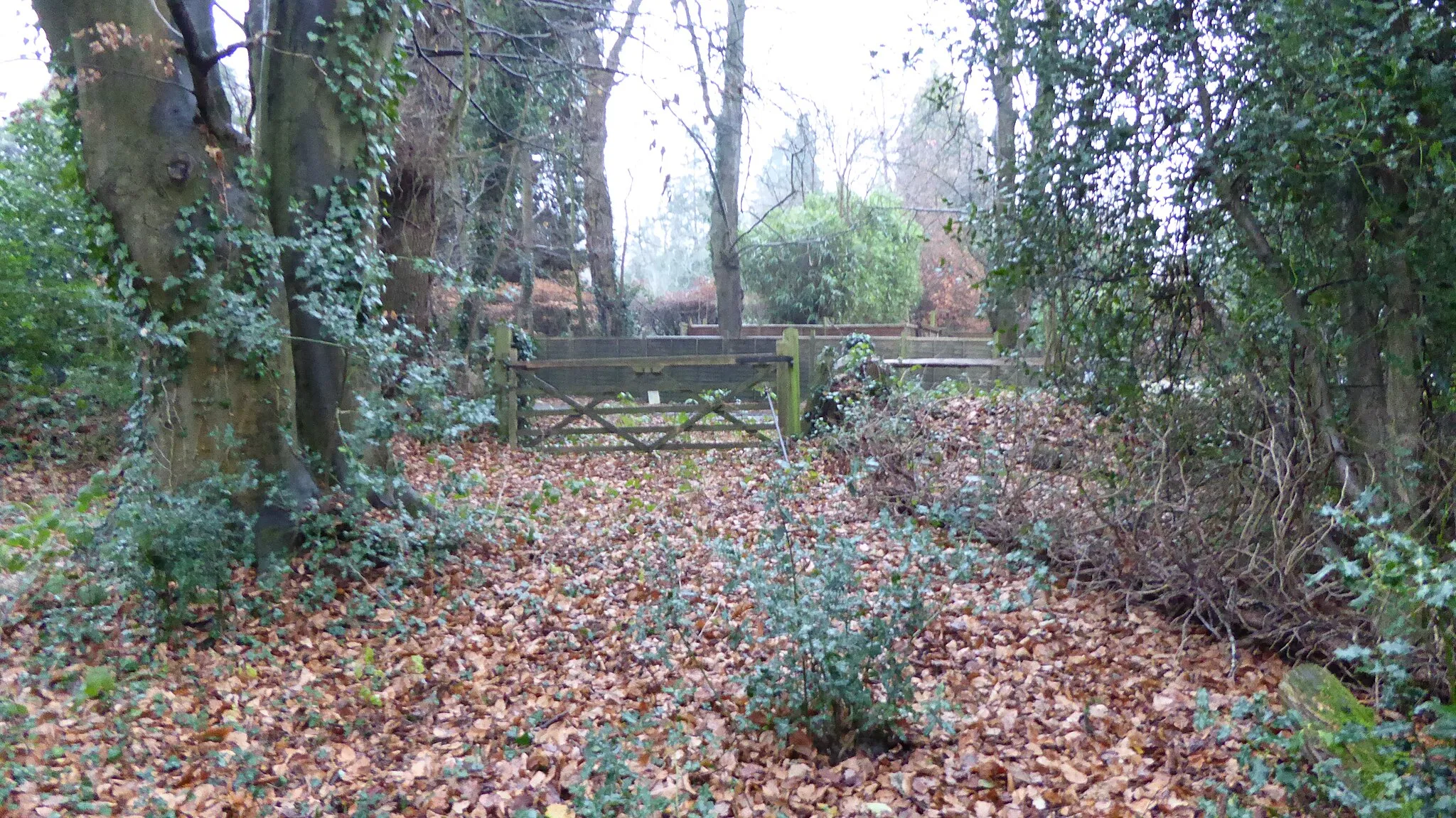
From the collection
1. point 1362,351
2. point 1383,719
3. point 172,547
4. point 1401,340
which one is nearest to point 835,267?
point 1362,351

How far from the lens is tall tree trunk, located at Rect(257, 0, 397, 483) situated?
6398 millimetres

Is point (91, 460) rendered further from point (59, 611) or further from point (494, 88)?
point (494, 88)

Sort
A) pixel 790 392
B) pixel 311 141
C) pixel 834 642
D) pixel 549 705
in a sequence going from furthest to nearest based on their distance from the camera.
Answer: pixel 790 392 < pixel 311 141 < pixel 549 705 < pixel 834 642

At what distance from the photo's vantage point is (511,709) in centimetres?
491

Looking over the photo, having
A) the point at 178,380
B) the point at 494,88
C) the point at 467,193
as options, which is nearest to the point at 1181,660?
the point at 178,380

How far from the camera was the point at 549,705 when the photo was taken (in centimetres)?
492

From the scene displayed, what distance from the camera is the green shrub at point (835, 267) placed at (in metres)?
23.6

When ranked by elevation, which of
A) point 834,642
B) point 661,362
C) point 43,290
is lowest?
point 834,642

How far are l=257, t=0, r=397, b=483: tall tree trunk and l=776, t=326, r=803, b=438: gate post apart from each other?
573 centimetres

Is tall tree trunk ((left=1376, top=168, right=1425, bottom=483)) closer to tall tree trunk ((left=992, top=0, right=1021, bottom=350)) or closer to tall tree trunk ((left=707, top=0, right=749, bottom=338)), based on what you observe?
tall tree trunk ((left=992, top=0, right=1021, bottom=350))

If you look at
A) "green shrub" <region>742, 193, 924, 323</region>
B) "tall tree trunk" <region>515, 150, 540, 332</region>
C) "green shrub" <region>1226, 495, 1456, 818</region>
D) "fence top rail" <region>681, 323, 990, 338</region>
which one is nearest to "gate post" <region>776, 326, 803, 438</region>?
"fence top rail" <region>681, 323, 990, 338</region>

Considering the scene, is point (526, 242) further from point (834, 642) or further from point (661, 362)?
point (834, 642)

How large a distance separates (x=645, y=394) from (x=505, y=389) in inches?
66.9

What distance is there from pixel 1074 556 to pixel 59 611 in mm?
6003
